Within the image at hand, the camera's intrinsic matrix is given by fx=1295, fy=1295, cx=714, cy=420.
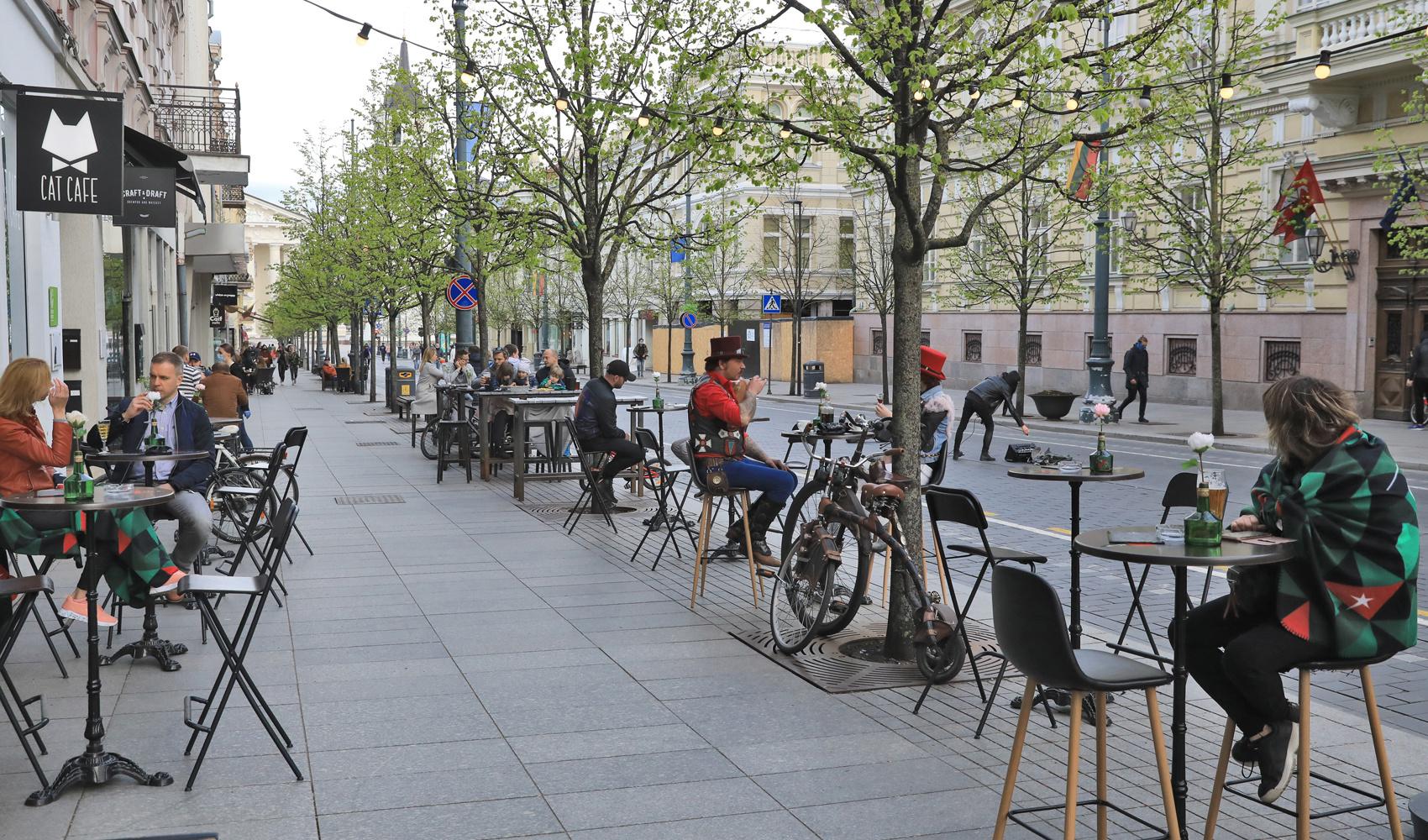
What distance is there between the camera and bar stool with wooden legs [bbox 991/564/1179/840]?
13.8 ft

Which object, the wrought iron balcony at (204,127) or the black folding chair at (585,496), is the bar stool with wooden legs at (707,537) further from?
the wrought iron balcony at (204,127)

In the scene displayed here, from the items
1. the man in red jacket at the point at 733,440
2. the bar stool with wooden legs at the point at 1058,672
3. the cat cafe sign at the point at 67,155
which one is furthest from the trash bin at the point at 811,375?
the bar stool with wooden legs at the point at 1058,672

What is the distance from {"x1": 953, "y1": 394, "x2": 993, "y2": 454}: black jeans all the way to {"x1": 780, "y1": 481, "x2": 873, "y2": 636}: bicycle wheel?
31.4ft

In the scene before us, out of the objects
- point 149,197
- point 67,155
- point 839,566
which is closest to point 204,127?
point 149,197

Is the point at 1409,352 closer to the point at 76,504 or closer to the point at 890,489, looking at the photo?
the point at 890,489

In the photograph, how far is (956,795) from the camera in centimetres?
514

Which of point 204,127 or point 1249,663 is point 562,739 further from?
point 204,127

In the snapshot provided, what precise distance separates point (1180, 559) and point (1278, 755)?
862 millimetres

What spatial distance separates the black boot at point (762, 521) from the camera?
9617 mm

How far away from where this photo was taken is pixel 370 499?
15.2 meters

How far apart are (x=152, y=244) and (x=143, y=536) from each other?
22.1 meters

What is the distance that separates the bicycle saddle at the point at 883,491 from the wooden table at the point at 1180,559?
7.22 ft

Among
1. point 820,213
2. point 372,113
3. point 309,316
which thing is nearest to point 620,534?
point 372,113

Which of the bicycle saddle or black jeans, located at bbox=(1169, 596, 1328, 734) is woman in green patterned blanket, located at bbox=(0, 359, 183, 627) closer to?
the bicycle saddle
